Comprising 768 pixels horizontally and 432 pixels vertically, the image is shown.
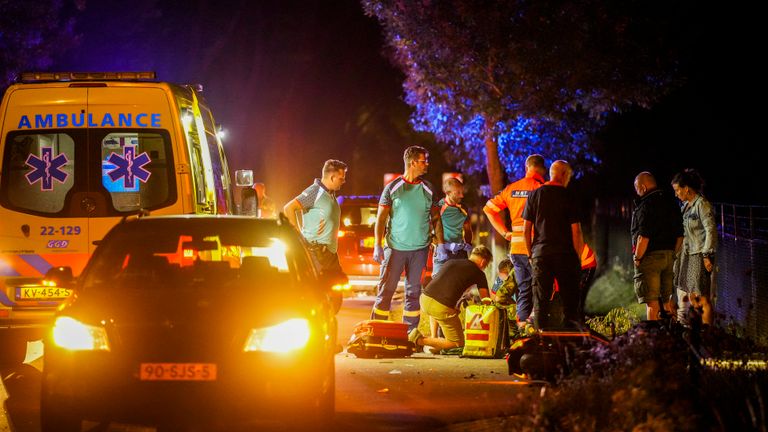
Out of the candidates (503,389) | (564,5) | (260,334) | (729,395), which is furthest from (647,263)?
(564,5)

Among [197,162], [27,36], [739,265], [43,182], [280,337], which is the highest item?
[27,36]

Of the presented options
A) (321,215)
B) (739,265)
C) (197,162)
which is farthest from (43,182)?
(739,265)

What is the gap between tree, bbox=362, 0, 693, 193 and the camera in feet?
67.4

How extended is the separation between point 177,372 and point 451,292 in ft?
16.4

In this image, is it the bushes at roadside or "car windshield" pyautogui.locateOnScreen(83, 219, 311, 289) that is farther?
"car windshield" pyautogui.locateOnScreen(83, 219, 311, 289)

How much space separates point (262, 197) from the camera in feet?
68.4

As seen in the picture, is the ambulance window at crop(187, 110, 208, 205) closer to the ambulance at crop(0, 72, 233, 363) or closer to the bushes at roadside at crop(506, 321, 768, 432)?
the ambulance at crop(0, 72, 233, 363)

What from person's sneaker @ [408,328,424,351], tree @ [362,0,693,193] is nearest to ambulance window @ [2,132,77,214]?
person's sneaker @ [408,328,424,351]

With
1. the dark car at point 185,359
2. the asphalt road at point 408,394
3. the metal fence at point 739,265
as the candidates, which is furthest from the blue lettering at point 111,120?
the metal fence at point 739,265

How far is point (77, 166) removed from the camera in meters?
11.5

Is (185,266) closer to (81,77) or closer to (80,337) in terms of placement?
(80,337)

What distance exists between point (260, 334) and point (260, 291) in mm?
453

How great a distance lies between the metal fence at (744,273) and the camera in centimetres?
1199

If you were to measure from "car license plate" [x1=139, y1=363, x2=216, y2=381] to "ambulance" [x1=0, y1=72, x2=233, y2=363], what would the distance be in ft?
14.8
